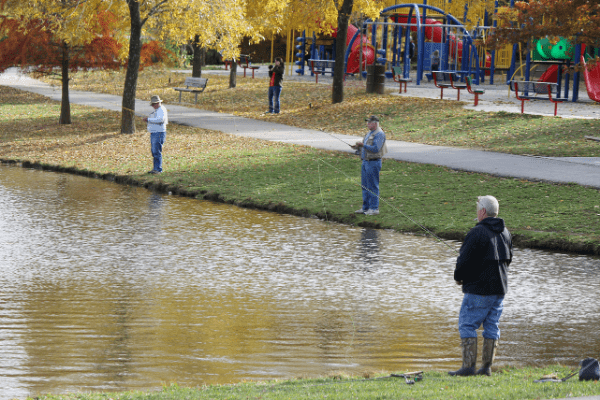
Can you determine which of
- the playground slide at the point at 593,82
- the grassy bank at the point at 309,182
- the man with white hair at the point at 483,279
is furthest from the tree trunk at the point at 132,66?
the man with white hair at the point at 483,279

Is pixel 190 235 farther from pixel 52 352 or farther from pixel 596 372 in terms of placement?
pixel 596 372

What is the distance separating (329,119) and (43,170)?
9168mm

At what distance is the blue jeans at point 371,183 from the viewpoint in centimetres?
1248

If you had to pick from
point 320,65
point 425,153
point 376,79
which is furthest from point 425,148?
point 320,65

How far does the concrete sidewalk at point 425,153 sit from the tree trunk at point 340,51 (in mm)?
2457

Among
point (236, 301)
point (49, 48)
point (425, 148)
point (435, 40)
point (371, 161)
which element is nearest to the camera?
point (236, 301)

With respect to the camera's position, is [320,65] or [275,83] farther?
[320,65]

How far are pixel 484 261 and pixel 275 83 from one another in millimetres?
19110

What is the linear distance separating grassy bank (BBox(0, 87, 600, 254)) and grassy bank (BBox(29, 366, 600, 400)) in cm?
558

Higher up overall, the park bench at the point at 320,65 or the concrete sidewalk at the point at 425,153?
the park bench at the point at 320,65

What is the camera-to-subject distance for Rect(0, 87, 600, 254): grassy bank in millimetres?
11992

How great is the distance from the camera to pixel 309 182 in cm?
1510

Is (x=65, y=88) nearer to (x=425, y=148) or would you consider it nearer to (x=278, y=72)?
(x=278, y=72)

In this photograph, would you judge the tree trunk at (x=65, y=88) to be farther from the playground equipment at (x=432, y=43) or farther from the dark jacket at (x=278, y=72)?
the playground equipment at (x=432, y=43)
